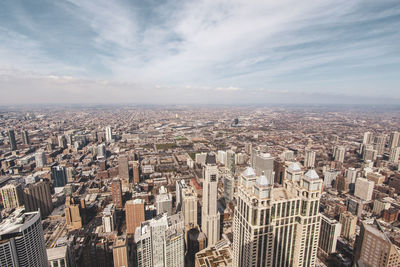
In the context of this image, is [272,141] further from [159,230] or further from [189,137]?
[159,230]

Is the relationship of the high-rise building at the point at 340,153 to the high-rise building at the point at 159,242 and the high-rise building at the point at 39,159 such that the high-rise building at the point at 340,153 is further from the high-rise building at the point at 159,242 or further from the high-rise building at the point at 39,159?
the high-rise building at the point at 39,159

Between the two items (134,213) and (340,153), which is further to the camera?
(340,153)

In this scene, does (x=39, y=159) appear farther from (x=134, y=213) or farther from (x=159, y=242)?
(x=159, y=242)

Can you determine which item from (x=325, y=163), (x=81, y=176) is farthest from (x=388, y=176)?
(x=81, y=176)

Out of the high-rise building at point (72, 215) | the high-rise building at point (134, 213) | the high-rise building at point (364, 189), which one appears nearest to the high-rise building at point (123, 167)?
the high-rise building at point (72, 215)

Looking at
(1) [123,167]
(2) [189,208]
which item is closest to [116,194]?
(1) [123,167]

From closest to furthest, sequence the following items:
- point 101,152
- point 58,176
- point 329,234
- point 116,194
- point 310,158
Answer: point 329,234 < point 116,194 < point 58,176 < point 310,158 < point 101,152

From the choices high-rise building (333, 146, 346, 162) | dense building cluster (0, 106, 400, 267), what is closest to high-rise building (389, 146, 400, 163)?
dense building cluster (0, 106, 400, 267)

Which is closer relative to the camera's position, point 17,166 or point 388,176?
point 388,176
